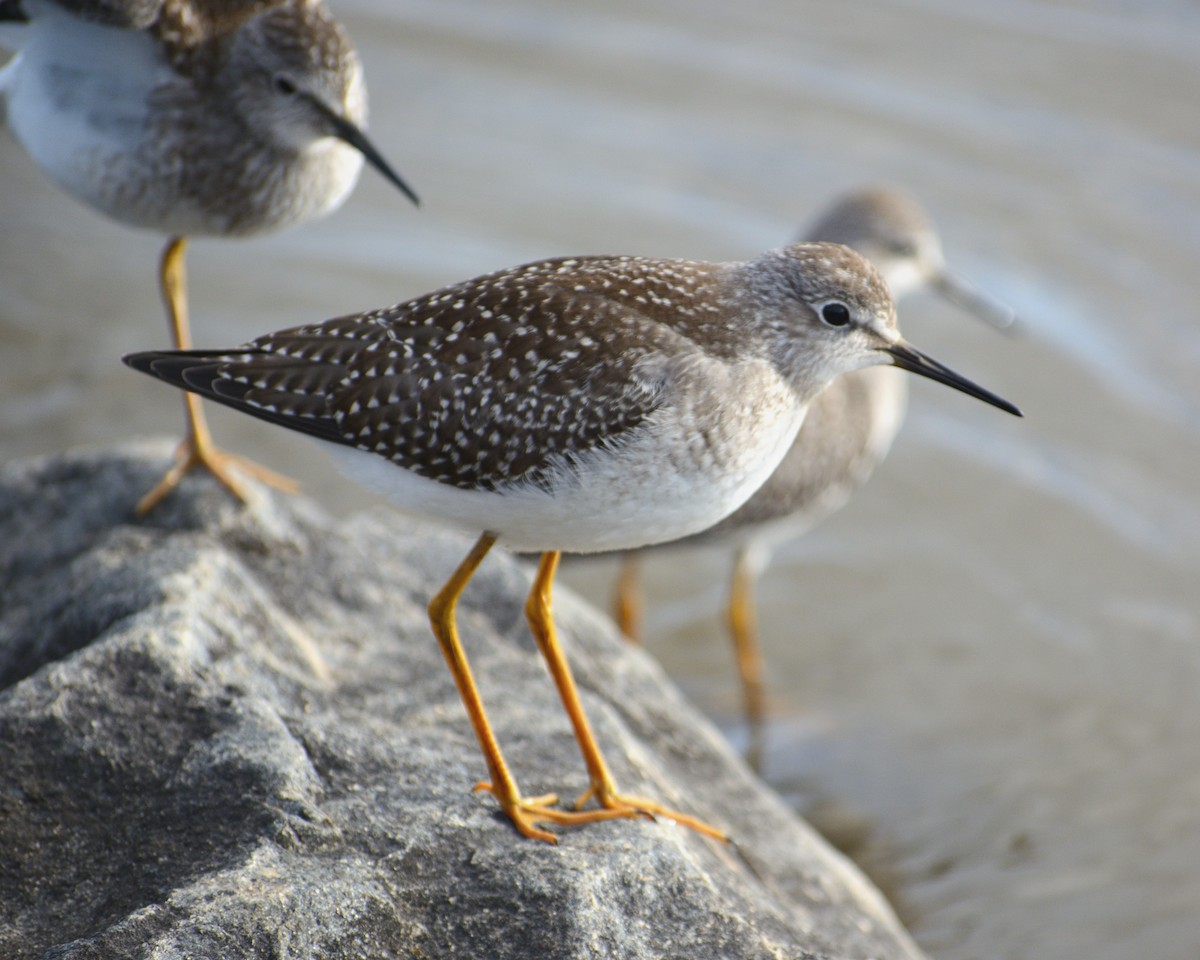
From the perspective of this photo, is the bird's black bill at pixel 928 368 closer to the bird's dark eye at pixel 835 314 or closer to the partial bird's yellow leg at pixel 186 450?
the bird's dark eye at pixel 835 314

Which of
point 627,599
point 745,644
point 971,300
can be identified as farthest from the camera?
point 971,300

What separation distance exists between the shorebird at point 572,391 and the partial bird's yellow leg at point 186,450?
1.02 metres

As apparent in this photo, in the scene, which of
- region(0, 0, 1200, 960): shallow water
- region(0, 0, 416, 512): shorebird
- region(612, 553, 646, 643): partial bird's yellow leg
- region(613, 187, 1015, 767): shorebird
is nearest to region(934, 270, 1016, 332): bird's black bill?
region(613, 187, 1015, 767): shorebird

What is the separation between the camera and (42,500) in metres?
5.53

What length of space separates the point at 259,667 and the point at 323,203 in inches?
103

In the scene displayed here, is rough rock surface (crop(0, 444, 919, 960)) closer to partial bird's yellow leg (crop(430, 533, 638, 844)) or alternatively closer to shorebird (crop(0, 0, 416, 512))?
partial bird's yellow leg (crop(430, 533, 638, 844))

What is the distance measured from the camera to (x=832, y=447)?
8.11m

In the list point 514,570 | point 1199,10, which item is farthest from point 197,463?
point 1199,10

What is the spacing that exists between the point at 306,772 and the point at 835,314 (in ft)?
7.11

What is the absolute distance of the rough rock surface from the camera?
3584 millimetres

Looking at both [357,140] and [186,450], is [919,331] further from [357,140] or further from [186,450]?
[186,450]

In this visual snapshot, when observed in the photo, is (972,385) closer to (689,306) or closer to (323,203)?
(689,306)

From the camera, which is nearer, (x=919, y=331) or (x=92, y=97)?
(x=92, y=97)

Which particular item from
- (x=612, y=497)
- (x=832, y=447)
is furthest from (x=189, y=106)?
(x=832, y=447)
